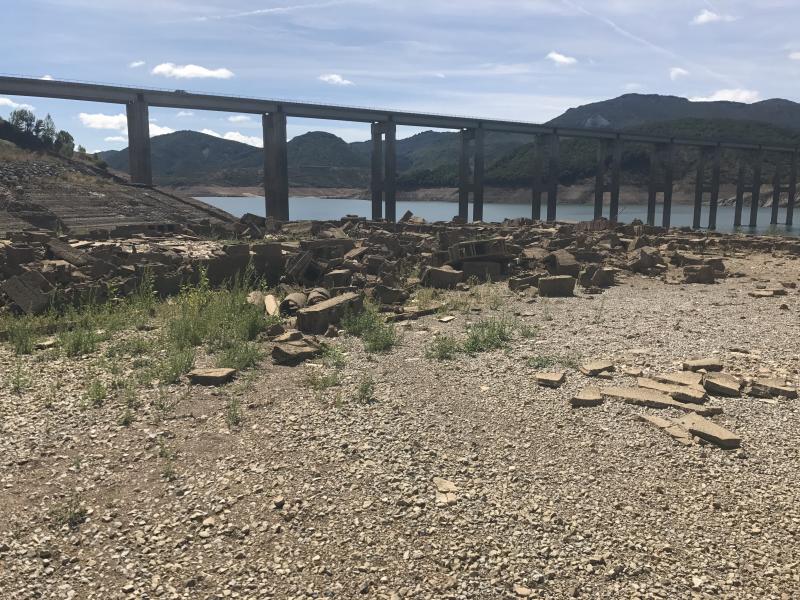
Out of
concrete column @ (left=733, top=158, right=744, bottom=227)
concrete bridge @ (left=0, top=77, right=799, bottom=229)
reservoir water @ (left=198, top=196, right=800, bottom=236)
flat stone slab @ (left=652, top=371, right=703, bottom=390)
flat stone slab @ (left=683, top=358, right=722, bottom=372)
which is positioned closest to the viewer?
flat stone slab @ (left=652, top=371, right=703, bottom=390)

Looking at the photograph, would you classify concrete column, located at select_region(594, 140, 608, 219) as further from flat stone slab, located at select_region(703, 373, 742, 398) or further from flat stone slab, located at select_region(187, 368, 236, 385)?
flat stone slab, located at select_region(187, 368, 236, 385)

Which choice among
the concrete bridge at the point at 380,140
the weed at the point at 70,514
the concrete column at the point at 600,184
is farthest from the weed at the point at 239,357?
the concrete column at the point at 600,184

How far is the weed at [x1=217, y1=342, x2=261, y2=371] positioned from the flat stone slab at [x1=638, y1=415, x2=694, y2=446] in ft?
17.0

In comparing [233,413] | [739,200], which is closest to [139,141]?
[233,413]

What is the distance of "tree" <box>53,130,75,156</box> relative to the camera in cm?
5538

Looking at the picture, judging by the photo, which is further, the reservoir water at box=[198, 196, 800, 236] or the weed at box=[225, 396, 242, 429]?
the reservoir water at box=[198, 196, 800, 236]

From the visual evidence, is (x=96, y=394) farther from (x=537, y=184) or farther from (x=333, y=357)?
(x=537, y=184)

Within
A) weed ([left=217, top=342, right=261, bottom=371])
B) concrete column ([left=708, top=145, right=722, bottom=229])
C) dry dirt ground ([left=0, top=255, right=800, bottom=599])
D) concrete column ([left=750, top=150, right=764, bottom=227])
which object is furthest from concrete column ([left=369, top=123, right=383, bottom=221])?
concrete column ([left=750, top=150, right=764, bottom=227])

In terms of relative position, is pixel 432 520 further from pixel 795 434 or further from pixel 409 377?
pixel 795 434

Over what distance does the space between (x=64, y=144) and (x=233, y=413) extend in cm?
6237

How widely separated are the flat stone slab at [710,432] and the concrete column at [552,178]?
71.3m

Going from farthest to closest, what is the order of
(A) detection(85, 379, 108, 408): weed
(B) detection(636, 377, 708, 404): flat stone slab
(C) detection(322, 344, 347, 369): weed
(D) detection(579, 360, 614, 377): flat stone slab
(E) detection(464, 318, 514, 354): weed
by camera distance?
1. (E) detection(464, 318, 514, 354): weed
2. (C) detection(322, 344, 347, 369): weed
3. (D) detection(579, 360, 614, 377): flat stone slab
4. (B) detection(636, 377, 708, 404): flat stone slab
5. (A) detection(85, 379, 108, 408): weed

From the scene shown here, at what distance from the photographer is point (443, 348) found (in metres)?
9.46

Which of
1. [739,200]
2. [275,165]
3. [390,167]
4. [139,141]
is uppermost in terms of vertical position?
[139,141]
